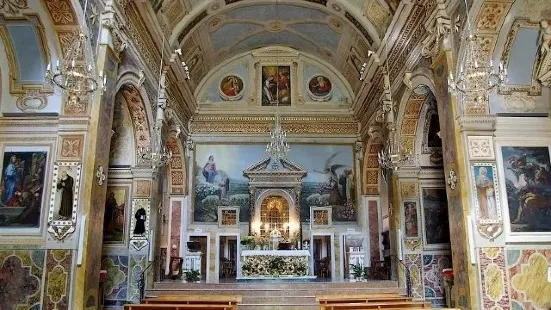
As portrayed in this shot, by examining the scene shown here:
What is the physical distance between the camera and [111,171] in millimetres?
12719

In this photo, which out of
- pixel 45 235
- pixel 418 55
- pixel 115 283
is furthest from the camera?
pixel 115 283

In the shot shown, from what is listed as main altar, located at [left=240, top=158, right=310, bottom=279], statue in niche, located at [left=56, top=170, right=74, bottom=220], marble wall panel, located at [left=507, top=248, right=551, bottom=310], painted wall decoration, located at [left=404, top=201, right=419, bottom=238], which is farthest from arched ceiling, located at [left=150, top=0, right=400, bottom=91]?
marble wall panel, located at [left=507, top=248, right=551, bottom=310]

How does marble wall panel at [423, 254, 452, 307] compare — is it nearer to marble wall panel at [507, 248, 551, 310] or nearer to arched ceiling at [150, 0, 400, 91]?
marble wall panel at [507, 248, 551, 310]

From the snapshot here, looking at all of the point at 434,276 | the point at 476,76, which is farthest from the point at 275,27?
the point at 476,76

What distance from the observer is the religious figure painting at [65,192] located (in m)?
8.02

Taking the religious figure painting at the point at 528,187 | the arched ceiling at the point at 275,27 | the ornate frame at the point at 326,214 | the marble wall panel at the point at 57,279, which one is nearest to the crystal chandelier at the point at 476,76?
the religious figure painting at the point at 528,187

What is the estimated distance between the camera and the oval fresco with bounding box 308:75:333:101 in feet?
62.7

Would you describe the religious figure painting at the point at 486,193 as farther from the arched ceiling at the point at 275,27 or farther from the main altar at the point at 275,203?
the main altar at the point at 275,203

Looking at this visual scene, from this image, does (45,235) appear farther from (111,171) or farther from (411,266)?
(411,266)

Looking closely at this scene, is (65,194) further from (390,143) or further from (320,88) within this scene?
(320,88)

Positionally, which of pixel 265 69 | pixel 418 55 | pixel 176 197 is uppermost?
pixel 265 69

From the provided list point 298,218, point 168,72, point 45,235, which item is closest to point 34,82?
point 45,235

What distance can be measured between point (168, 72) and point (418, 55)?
716cm

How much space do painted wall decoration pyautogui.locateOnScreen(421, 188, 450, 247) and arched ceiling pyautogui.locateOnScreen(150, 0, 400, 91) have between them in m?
4.67
